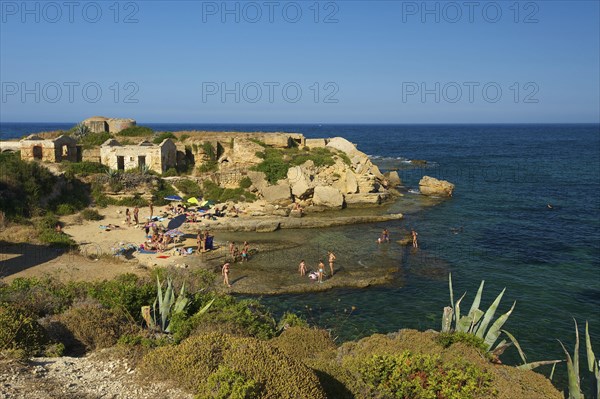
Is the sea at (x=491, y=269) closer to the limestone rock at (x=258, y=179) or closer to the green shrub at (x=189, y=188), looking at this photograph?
the limestone rock at (x=258, y=179)

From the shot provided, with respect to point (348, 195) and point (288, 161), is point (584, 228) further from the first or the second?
point (288, 161)

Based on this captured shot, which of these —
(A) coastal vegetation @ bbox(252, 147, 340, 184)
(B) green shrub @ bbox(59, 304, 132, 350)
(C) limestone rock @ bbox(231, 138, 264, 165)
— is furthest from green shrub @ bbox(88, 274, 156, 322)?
(C) limestone rock @ bbox(231, 138, 264, 165)

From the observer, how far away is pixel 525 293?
18.5 metres

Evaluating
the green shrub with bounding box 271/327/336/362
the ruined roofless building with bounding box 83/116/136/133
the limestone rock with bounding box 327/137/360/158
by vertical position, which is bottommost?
the green shrub with bounding box 271/327/336/362

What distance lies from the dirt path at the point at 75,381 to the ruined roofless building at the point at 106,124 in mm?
39076

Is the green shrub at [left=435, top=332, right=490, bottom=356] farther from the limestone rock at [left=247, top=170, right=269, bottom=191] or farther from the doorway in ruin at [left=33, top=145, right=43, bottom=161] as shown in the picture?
the doorway in ruin at [left=33, top=145, right=43, bottom=161]

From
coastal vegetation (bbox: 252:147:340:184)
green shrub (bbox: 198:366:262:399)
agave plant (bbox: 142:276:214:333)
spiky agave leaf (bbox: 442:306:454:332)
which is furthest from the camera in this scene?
coastal vegetation (bbox: 252:147:340:184)

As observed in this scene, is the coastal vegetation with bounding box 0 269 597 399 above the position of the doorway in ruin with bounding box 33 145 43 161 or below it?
below

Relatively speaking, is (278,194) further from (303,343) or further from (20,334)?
(20,334)

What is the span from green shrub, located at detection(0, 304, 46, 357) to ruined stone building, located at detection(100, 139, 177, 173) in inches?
1062

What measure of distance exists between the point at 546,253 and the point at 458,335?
56.7 ft

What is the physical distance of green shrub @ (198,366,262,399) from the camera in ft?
18.6

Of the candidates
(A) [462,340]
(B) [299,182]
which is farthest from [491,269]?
(B) [299,182]

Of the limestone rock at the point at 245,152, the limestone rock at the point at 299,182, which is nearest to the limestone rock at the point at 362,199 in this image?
the limestone rock at the point at 299,182
